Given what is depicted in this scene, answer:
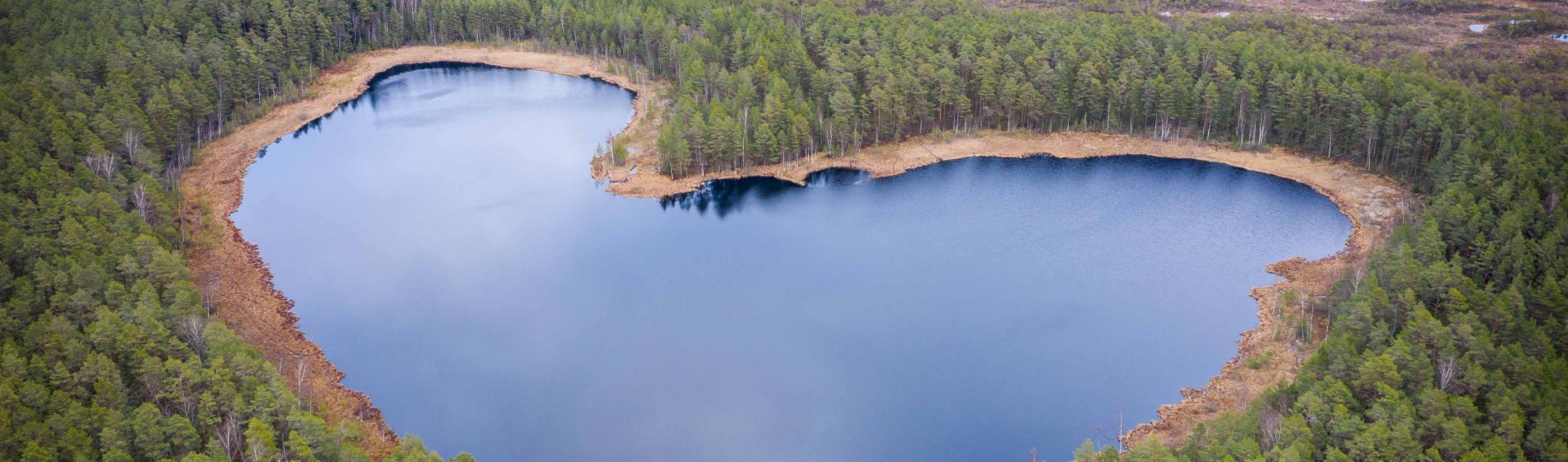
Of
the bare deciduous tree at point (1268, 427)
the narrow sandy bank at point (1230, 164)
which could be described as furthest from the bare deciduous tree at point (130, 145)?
the bare deciduous tree at point (1268, 427)

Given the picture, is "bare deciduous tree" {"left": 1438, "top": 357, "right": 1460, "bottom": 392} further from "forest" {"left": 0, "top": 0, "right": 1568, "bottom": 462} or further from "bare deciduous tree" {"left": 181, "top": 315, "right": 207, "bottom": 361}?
"bare deciduous tree" {"left": 181, "top": 315, "right": 207, "bottom": 361}

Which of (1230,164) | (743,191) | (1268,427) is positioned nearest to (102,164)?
(743,191)

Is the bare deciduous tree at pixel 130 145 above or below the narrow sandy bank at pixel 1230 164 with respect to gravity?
above

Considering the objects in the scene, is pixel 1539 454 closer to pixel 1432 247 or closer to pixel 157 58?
pixel 1432 247

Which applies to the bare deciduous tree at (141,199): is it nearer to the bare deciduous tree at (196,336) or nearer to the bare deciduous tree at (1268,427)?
the bare deciduous tree at (196,336)

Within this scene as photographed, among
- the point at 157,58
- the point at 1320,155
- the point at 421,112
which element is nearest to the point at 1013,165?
the point at 1320,155

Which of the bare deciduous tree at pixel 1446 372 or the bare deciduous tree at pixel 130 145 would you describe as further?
the bare deciduous tree at pixel 130 145
